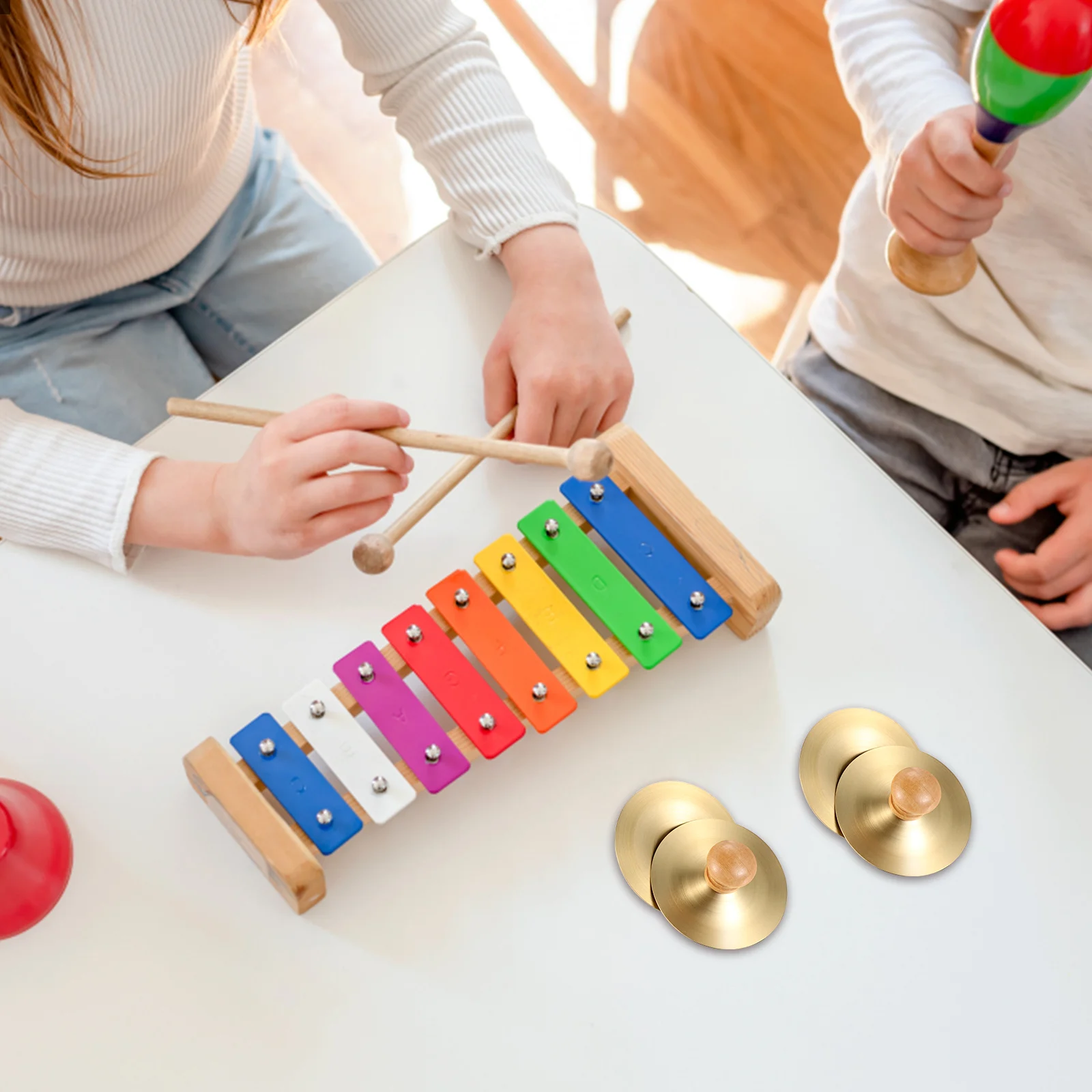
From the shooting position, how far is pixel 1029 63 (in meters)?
0.56

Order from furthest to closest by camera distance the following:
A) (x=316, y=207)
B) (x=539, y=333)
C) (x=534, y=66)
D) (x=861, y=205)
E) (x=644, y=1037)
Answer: (x=534, y=66) < (x=316, y=207) < (x=861, y=205) < (x=539, y=333) < (x=644, y=1037)

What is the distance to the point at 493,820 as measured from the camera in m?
0.65

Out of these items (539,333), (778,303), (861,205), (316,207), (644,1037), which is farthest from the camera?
(778,303)

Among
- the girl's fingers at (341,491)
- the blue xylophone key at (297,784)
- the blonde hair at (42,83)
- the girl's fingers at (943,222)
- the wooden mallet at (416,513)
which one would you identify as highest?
the blonde hair at (42,83)

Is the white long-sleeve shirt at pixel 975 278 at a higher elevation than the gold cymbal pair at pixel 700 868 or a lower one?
higher

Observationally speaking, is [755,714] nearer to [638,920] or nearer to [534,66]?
[638,920]

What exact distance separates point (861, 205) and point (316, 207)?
0.53 m

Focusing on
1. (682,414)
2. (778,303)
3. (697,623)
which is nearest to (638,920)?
(697,623)

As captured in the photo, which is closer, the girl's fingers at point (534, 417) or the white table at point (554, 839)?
the white table at point (554, 839)

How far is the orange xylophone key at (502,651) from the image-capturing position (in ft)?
2.13

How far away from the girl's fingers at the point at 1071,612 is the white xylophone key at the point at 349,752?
53cm

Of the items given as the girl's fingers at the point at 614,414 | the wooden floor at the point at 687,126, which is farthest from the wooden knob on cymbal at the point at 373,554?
the wooden floor at the point at 687,126

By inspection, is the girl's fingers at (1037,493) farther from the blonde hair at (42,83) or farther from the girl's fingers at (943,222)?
the blonde hair at (42,83)

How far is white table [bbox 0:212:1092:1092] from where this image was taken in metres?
0.60
